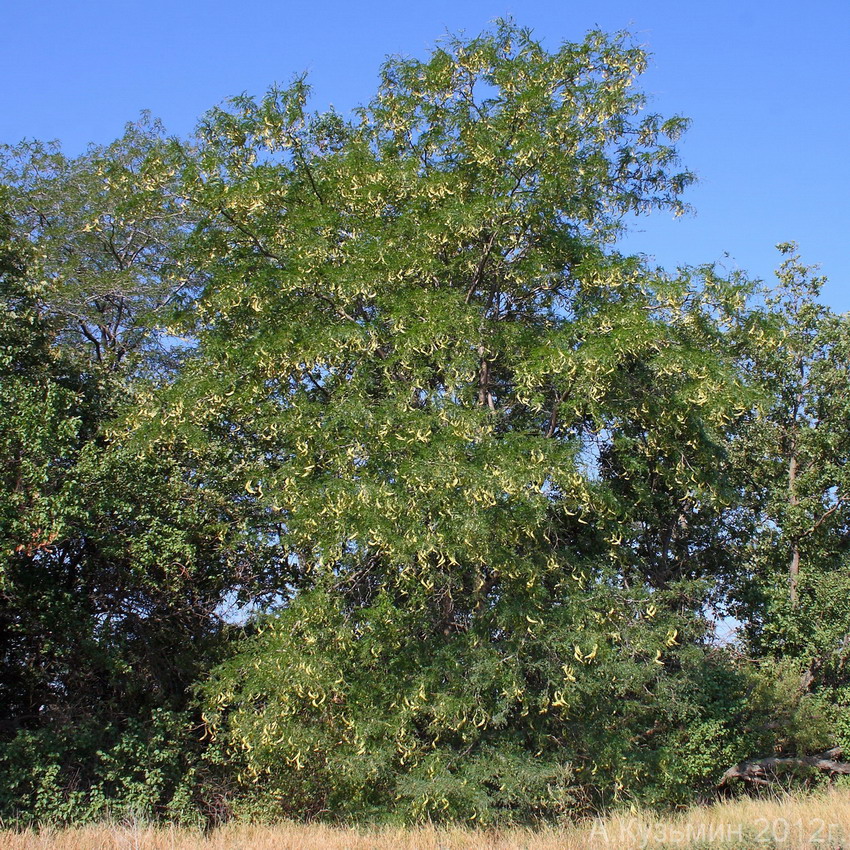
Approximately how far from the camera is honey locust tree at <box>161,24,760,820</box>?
29.7 feet

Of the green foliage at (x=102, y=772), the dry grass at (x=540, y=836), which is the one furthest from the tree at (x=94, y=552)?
the dry grass at (x=540, y=836)

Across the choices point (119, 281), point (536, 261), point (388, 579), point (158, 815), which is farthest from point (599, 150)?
point (158, 815)

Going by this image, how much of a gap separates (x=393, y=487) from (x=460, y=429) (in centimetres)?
90

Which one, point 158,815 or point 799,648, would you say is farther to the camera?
point 799,648

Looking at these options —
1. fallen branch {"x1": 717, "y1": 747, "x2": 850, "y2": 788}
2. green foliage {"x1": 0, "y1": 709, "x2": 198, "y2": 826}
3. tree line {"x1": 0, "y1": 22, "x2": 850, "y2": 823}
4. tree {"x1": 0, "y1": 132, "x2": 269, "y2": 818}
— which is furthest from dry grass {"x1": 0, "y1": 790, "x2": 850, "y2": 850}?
fallen branch {"x1": 717, "y1": 747, "x2": 850, "y2": 788}

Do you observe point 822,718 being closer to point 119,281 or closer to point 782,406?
point 782,406

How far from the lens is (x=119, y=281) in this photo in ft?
45.7

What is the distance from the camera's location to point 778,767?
13023 mm

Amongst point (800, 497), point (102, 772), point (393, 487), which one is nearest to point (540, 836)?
point (393, 487)

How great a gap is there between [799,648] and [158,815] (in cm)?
991

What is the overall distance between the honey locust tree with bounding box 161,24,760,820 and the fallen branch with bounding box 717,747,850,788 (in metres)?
1.21

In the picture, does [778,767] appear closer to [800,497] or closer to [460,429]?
[800,497]

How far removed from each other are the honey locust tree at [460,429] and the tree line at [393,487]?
1.8 inches

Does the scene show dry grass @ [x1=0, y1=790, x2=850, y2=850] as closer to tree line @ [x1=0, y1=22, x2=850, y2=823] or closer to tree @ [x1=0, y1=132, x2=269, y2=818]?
tree line @ [x1=0, y1=22, x2=850, y2=823]
